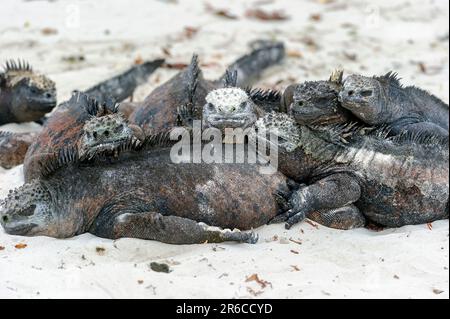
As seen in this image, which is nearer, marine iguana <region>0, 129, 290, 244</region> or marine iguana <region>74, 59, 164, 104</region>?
marine iguana <region>0, 129, 290, 244</region>

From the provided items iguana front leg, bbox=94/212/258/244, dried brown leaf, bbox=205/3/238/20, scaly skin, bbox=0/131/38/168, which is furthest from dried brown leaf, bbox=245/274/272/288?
dried brown leaf, bbox=205/3/238/20

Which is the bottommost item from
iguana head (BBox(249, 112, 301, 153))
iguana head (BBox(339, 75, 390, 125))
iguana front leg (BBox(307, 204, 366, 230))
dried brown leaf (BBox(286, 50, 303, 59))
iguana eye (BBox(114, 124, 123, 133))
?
iguana front leg (BBox(307, 204, 366, 230))

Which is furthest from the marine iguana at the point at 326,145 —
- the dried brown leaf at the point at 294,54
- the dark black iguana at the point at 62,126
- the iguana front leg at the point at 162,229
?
the dried brown leaf at the point at 294,54

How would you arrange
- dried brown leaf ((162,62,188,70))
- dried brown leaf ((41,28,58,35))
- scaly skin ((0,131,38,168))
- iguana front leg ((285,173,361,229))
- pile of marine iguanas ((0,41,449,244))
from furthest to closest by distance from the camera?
dried brown leaf ((41,28,58,35)), dried brown leaf ((162,62,188,70)), scaly skin ((0,131,38,168)), iguana front leg ((285,173,361,229)), pile of marine iguanas ((0,41,449,244))

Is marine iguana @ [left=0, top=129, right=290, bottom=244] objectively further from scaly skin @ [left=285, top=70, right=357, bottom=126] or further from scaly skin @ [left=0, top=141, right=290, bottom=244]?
scaly skin @ [left=285, top=70, right=357, bottom=126]

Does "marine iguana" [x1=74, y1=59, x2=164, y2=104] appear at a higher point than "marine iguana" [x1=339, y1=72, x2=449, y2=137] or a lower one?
lower

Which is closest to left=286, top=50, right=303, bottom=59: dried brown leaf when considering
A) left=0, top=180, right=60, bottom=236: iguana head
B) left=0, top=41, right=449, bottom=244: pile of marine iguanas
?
left=0, top=41, right=449, bottom=244: pile of marine iguanas

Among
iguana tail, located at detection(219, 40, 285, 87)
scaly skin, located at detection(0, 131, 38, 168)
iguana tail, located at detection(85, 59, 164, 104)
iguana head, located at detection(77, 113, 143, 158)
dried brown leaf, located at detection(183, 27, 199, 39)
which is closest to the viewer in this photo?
iguana head, located at detection(77, 113, 143, 158)

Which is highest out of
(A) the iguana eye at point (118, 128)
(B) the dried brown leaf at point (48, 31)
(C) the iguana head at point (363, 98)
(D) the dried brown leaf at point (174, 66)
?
(C) the iguana head at point (363, 98)

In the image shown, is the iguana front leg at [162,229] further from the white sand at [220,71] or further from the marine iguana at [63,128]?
the marine iguana at [63,128]
